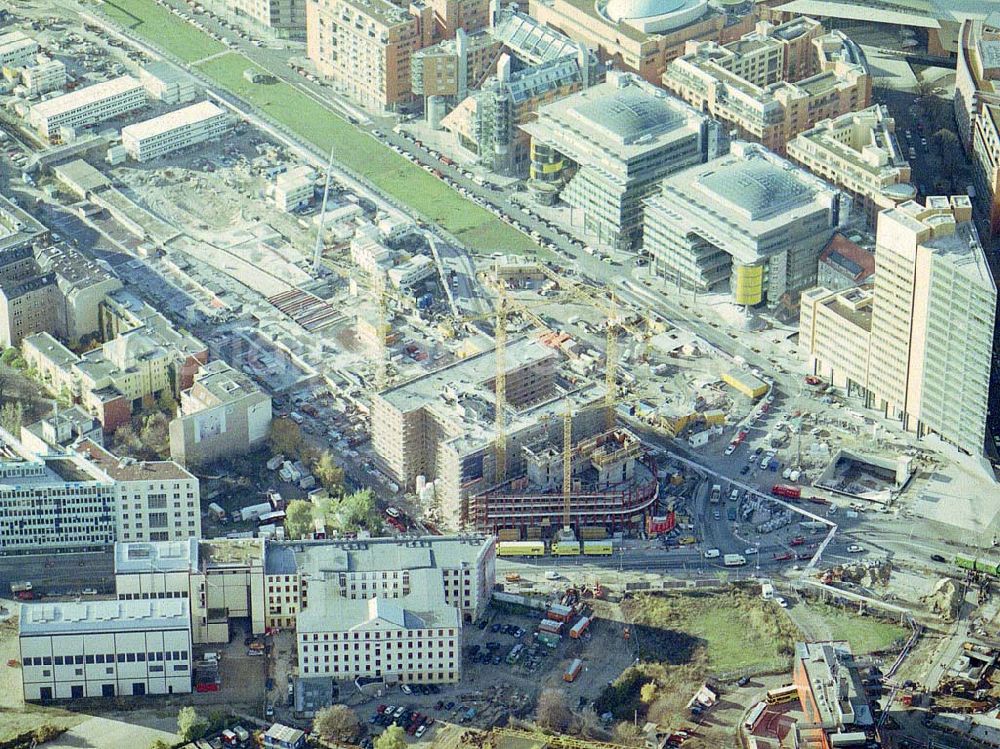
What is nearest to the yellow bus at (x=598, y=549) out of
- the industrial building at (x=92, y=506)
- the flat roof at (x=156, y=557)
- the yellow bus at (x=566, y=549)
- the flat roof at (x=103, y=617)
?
the yellow bus at (x=566, y=549)

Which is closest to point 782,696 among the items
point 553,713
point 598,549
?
point 553,713

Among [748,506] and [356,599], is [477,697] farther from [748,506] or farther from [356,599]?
[748,506]

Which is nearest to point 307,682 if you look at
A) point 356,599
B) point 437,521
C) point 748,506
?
point 356,599

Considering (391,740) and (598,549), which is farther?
(598,549)

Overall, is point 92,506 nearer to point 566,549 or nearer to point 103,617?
point 103,617

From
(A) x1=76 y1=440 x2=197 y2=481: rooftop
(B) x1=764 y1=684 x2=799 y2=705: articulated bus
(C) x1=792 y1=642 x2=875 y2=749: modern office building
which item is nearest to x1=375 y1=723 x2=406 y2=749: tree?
(B) x1=764 y1=684 x2=799 y2=705: articulated bus

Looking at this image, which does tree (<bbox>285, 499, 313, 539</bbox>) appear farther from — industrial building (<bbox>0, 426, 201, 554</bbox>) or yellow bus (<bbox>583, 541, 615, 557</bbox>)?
yellow bus (<bbox>583, 541, 615, 557</bbox>)
